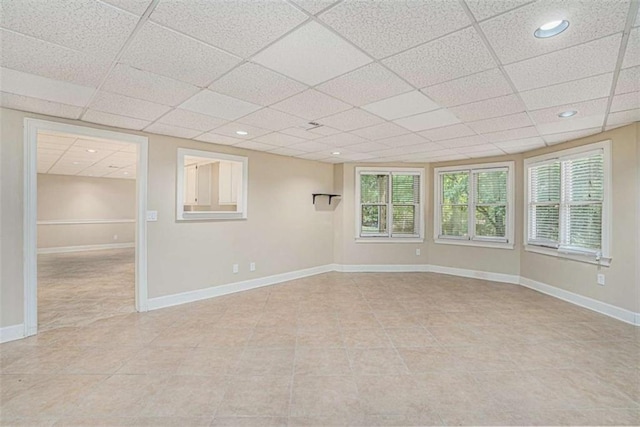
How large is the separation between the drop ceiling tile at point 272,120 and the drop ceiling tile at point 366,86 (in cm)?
73

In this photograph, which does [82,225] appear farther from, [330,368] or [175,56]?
[330,368]

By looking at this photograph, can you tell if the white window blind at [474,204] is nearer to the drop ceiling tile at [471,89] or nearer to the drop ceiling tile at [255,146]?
the drop ceiling tile at [471,89]

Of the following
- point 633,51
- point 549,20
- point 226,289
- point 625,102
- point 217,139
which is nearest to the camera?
point 549,20

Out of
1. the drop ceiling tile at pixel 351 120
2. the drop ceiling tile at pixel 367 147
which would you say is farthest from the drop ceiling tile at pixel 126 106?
the drop ceiling tile at pixel 367 147

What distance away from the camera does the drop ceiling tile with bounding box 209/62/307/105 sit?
2221 mm

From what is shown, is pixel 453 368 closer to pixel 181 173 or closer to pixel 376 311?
pixel 376 311

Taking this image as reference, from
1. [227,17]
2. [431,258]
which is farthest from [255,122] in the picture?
[431,258]

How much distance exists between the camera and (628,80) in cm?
231

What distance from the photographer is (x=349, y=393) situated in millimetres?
2139

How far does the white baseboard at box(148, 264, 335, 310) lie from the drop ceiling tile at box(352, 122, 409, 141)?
9.48 feet

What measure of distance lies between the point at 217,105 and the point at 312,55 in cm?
129

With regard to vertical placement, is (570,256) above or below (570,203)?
below

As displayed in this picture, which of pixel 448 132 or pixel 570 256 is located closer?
Answer: pixel 448 132

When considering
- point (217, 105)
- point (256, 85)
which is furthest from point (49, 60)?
point (256, 85)
